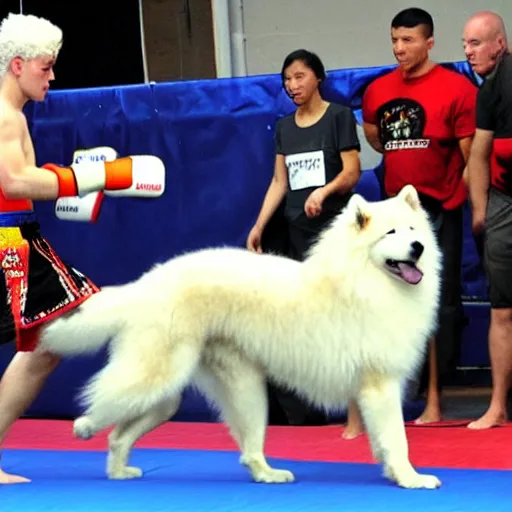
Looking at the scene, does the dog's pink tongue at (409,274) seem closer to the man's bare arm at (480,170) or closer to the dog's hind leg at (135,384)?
the dog's hind leg at (135,384)

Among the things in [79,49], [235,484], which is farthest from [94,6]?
[235,484]

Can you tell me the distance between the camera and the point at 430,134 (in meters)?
5.71

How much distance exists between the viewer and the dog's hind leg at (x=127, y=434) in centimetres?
467

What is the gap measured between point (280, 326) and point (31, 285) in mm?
990

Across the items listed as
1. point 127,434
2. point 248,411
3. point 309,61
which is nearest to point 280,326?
point 248,411

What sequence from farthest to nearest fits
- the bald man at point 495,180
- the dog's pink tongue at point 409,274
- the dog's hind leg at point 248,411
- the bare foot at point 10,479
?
the bald man at point 495,180 < the bare foot at point 10,479 < the dog's hind leg at point 248,411 < the dog's pink tongue at point 409,274

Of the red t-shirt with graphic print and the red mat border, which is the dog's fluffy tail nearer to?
the red mat border

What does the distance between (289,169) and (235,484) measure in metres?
1.93

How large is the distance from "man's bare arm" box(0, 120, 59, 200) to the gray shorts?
2304 mm

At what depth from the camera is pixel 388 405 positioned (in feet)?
14.3

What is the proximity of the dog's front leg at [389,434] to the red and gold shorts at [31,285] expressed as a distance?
1.19 meters

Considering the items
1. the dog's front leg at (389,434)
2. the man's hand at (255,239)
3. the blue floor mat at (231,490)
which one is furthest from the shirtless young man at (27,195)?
the man's hand at (255,239)

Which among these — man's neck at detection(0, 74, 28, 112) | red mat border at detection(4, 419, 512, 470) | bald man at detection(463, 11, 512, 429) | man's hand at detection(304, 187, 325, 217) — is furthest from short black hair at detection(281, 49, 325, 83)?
red mat border at detection(4, 419, 512, 470)

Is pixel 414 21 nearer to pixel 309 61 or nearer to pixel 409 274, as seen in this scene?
pixel 309 61
